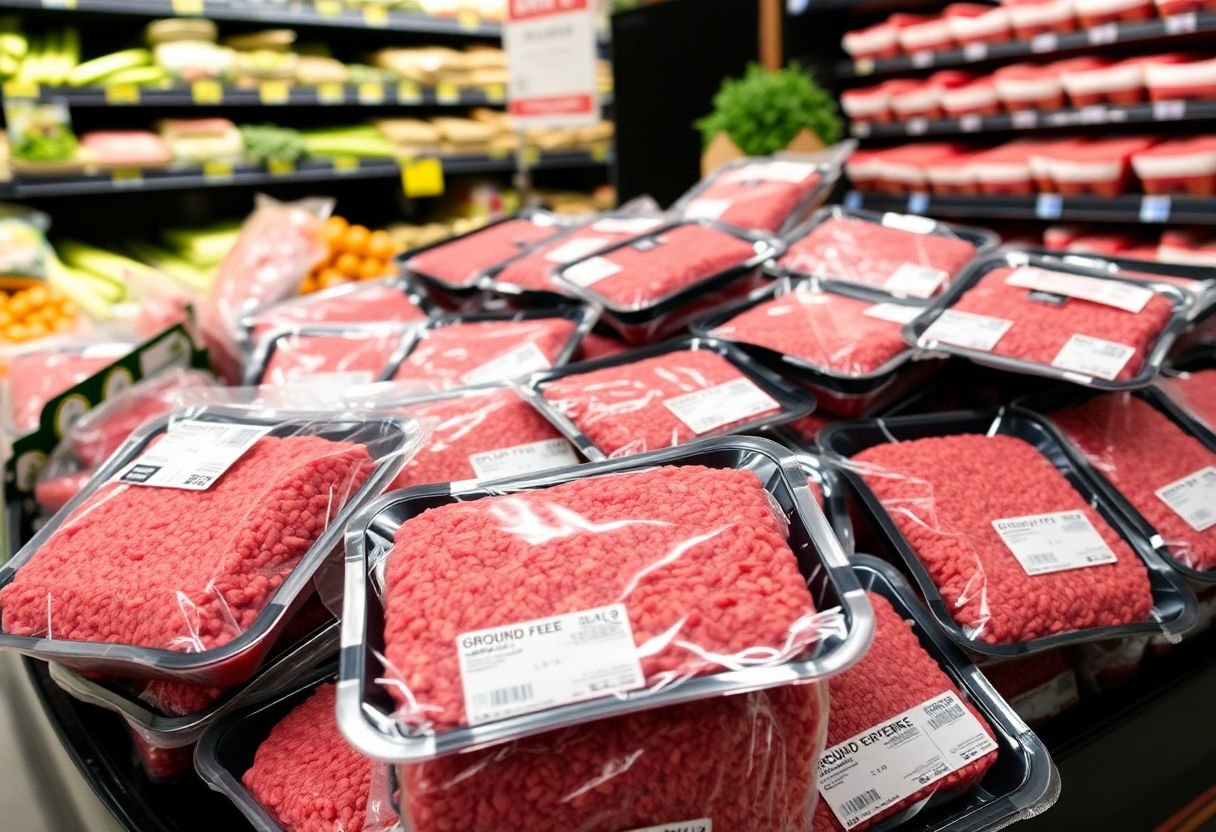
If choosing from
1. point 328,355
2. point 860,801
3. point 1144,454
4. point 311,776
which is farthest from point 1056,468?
point 328,355

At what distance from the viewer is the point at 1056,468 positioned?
113 centimetres

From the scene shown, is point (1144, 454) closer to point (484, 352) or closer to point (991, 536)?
point (991, 536)

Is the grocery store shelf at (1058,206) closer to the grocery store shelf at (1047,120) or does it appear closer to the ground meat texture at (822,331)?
the grocery store shelf at (1047,120)

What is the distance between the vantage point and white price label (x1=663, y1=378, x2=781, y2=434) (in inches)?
44.0

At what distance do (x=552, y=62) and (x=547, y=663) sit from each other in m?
2.39

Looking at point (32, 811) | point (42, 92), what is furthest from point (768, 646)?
point (42, 92)

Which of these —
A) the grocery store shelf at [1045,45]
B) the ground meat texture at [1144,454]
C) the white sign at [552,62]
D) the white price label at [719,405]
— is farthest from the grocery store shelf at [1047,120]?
the white price label at [719,405]

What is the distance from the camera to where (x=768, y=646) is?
0.58m

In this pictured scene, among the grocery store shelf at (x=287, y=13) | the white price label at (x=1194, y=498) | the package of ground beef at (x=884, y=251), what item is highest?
the grocery store shelf at (x=287, y=13)

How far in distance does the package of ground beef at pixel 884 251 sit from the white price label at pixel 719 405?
0.48 meters

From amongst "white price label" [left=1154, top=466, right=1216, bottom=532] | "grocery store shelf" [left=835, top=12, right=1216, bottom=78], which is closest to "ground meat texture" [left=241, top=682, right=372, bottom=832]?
"white price label" [left=1154, top=466, right=1216, bottom=532]

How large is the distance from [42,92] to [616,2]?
297 centimetres

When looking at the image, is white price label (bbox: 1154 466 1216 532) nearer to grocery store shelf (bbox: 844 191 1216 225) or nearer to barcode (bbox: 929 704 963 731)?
barcode (bbox: 929 704 963 731)

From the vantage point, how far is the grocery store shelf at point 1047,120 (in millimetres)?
2920
